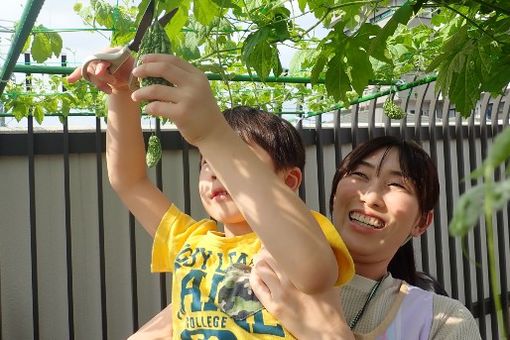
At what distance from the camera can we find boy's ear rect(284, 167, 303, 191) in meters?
1.25

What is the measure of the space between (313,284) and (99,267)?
2.52m

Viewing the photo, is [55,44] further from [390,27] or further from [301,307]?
[301,307]

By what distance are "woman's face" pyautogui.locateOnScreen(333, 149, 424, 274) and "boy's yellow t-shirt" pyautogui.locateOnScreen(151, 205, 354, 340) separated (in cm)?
19

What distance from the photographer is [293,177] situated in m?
1.27

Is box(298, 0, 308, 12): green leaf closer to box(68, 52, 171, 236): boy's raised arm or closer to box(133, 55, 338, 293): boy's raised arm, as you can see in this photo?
box(68, 52, 171, 236): boy's raised arm

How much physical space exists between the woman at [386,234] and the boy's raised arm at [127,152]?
1.38 feet

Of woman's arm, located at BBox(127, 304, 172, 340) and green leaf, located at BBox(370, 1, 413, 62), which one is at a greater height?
green leaf, located at BBox(370, 1, 413, 62)

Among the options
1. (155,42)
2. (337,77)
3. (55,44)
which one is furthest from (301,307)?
(55,44)

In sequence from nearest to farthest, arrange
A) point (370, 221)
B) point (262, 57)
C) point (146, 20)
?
1. point (146, 20)
2. point (370, 221)
3. point (262, 57)

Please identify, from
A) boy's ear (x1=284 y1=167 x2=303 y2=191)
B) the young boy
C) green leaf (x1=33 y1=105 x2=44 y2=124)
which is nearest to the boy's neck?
the young boy

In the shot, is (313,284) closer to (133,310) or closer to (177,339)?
(177,339)

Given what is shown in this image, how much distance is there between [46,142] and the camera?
3018 mm

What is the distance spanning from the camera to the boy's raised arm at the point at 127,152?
1.12 m

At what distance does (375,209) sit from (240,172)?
62cm
